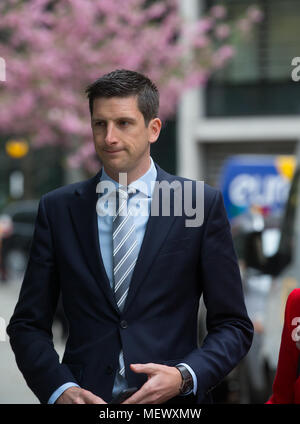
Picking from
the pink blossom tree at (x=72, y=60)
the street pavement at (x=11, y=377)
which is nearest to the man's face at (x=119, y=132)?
the street pavement at (x=11, y=377)

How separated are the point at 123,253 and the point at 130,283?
10cm

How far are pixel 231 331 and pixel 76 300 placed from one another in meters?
0.48

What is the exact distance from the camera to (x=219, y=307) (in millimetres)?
2820

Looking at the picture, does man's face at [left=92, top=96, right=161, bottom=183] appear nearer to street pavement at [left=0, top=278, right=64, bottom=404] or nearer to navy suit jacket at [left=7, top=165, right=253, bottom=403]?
navy suit jacket at [left=7, top=165, right=253, bottom=403]

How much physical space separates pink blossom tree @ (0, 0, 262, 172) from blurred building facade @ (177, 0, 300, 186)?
5.68 m

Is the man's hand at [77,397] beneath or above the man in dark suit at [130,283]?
beneath

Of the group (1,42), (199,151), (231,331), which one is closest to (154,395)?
(231,331)

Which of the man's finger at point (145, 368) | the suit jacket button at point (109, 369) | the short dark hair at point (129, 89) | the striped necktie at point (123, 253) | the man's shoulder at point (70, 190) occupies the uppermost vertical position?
the short dark hair at point (129, 89)

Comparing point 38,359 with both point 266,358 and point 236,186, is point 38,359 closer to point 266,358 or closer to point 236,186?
point 266,358

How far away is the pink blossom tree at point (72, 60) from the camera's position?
1430 cm

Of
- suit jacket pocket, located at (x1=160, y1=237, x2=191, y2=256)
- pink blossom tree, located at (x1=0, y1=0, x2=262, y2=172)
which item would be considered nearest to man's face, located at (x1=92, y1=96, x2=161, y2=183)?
suit jacket pocket, located at (x1=160, y1=237, x2=191, y2=256)

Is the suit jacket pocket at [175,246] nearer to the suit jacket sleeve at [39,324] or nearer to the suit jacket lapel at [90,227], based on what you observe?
the suit jacket lapel at [90,227]

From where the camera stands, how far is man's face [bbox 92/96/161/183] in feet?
9.09

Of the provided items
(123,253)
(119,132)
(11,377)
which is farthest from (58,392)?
(11,377)
